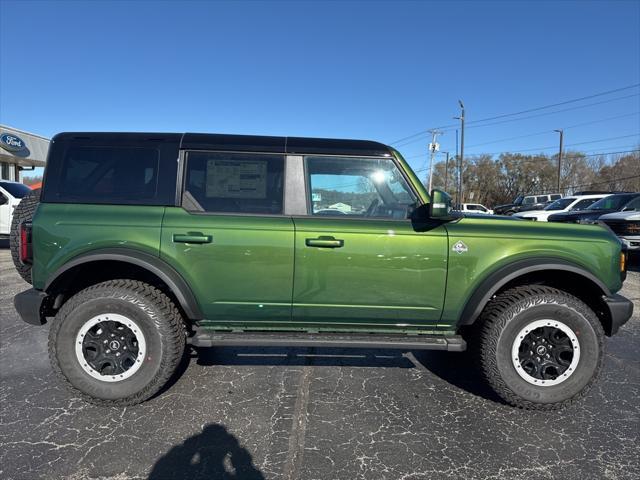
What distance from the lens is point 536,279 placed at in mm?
3227

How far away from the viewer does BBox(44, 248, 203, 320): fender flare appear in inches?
113

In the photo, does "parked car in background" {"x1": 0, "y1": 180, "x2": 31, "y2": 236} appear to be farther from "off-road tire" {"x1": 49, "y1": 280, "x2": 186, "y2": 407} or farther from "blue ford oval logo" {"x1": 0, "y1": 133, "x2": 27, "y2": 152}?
"blue ford oval logo" {"x1": 0, "y1": 133, "x2": 27, "y2": 152}

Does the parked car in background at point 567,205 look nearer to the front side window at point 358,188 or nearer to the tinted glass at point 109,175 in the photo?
the front side window at point 358,188

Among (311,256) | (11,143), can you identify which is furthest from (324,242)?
(11,143)

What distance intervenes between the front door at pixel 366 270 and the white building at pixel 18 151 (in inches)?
997

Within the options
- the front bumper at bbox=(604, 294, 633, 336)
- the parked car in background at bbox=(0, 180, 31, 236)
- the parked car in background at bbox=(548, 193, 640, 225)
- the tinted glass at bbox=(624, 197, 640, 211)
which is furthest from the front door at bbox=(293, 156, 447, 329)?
the tinted glass at bbox=(624, 197, 640, 211)

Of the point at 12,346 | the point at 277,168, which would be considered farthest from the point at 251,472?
the point at 12,346

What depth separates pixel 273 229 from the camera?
9.61 ft

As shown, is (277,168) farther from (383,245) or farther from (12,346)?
(12,346)

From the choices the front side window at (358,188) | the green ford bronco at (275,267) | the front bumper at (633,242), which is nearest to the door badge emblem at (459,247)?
the green ford bronco at (275,267)

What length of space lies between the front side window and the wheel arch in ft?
2.69

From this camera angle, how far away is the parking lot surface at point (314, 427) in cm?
232

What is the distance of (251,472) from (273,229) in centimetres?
155

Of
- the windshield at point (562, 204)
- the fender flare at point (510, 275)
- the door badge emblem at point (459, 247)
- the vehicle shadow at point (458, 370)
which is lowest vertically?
the vehicle shadow at point (458, 370)
